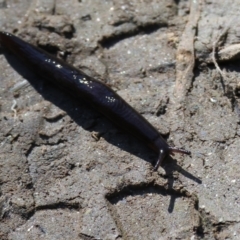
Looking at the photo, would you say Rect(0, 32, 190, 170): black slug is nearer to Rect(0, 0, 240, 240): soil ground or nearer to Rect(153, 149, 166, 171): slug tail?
Rect(153, 149, 166, 171): slug tail

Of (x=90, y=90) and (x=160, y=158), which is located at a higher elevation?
(x=90, y=90)

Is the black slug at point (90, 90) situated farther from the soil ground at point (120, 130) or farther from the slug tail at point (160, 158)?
the soil ground at point (120, 130)

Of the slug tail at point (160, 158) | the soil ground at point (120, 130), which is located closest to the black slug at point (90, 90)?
the slug tail at point (160, 158)

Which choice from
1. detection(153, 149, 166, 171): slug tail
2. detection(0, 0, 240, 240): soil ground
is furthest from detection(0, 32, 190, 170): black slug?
detection(0, 0, 240, 240): soil ground

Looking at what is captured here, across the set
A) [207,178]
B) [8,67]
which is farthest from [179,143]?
[8,67]

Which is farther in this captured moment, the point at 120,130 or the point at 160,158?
the point at 120,130

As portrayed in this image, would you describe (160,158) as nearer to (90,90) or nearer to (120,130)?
(120,130)

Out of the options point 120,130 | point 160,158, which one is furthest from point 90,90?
point 160,158

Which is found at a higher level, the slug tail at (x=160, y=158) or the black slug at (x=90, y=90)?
the black slug at (x=90, y=90)
